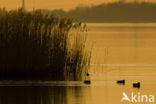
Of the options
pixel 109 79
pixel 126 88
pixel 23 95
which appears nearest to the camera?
pixel 23 95

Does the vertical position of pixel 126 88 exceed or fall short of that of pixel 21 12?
it falls short

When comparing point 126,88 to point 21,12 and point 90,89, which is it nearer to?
point 90,89

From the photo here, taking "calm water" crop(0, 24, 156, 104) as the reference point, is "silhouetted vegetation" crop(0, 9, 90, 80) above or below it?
above

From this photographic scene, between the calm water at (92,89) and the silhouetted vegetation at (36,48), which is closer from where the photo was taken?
the calm water at (92,89)

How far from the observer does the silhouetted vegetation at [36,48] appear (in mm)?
16734

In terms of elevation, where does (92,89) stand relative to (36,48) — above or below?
below

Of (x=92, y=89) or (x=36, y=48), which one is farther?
(x=36, y=48)

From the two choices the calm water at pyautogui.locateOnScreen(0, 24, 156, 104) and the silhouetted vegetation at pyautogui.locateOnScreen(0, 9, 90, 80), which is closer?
the calm water at pyautogui.locateOnScreen(0, 24, 156, 104)

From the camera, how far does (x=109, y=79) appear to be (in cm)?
1672

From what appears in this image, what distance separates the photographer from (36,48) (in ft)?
55.4

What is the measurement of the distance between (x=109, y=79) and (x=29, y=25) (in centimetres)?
192

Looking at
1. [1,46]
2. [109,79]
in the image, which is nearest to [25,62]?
[1,46]

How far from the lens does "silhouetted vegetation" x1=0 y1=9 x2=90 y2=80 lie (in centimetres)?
1673

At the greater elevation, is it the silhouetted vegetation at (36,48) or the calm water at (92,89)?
the silhouetted vegetation at (36,48)
